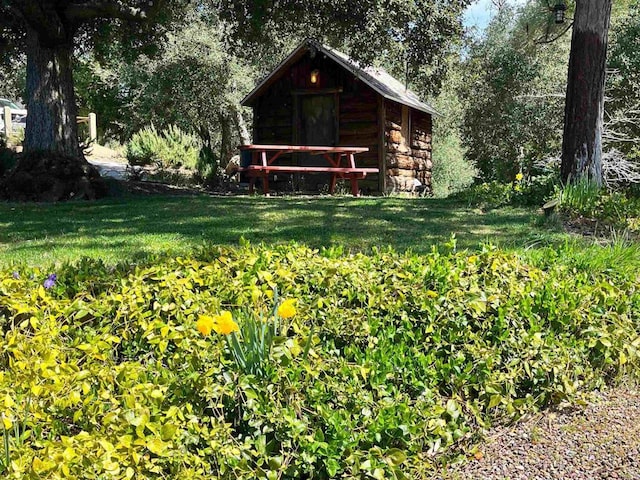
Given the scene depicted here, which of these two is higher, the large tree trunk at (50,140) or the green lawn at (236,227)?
the large tree trunk at (50,140)

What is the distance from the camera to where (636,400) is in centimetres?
302

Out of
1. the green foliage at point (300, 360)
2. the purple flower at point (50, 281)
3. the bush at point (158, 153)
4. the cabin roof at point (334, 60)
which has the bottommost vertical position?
the green foliage at point (300, 360)

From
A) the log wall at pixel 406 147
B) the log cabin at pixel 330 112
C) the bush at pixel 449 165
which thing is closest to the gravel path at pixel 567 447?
the log cabin at pixel 330 112

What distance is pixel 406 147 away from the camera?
1778 centimetres

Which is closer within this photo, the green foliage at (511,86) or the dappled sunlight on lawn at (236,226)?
the dappled sunlight on lawn at (236,226)

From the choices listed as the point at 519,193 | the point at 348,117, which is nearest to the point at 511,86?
the point at 348,117

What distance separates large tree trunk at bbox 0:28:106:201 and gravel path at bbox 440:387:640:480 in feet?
29.2

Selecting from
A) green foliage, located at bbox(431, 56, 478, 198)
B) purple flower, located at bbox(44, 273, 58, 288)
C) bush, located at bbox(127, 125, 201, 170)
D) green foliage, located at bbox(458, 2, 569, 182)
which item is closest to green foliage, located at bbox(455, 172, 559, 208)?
purple flower, located at bbox(44, 273, 58, 288)

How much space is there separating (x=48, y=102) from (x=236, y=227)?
6316 mm

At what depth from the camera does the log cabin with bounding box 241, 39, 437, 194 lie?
51.7ft

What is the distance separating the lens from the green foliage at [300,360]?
205cm

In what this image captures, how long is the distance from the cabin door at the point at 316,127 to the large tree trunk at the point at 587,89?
8.94m

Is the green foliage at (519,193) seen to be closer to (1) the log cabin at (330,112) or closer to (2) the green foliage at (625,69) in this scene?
(1) the log cabin at (330,112)

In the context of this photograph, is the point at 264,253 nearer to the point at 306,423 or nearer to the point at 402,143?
the point at 306,423
